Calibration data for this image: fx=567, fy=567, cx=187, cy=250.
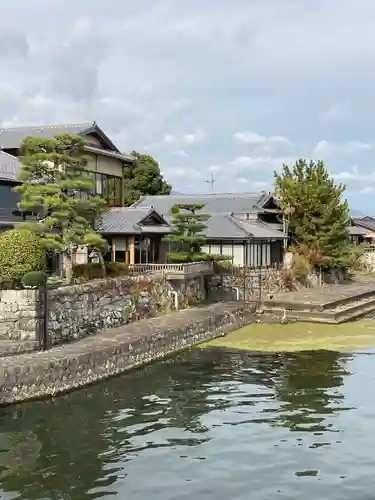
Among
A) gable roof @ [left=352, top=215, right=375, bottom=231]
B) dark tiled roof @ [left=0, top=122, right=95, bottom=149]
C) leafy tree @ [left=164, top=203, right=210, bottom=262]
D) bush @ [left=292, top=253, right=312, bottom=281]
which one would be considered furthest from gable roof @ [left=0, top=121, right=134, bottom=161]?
gable roof @ [left=352, top=215, right=375, bottom=231]

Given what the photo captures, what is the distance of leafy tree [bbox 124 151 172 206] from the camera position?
5681 centimetres

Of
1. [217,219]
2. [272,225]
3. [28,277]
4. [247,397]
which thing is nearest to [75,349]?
[28,277]

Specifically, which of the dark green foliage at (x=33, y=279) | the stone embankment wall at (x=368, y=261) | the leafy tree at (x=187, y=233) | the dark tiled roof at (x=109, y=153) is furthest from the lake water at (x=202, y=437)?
the stone embankment wall at (x=368, y=261)

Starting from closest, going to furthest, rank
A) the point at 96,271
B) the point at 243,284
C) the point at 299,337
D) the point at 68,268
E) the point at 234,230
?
the point at 68,268, the point at 96,271, the point at 299,337, the point at 243,284, the point at 234,230

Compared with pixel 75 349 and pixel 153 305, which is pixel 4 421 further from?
pixel 153 305

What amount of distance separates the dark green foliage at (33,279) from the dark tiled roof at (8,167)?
7532mm

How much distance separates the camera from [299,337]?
25.5m

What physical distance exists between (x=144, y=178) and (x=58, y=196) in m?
35.8

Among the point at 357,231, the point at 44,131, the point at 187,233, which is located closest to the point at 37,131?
the point at 44,131

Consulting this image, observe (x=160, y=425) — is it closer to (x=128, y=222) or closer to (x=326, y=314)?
(x=326, y=314)

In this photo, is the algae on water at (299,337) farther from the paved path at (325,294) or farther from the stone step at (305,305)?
the paved path at (325,294)

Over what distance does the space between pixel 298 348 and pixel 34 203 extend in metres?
12.0

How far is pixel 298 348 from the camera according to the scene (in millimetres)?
23125

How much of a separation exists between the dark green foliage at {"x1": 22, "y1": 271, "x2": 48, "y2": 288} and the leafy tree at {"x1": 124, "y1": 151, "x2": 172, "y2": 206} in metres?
37.5
